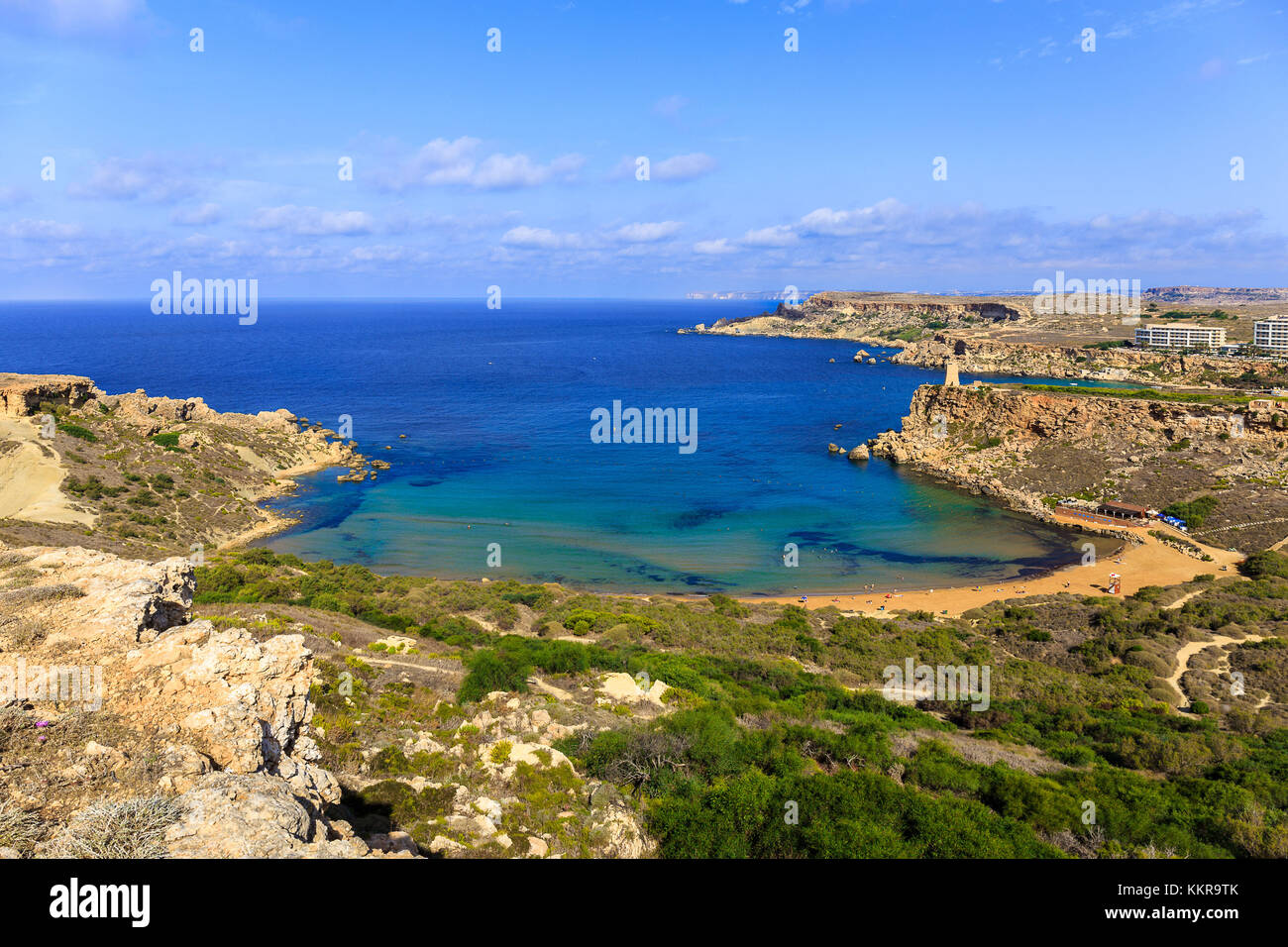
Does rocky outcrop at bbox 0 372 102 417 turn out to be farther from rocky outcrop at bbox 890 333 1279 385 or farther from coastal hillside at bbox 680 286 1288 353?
coastal hillside at bbox 680 286 1288 353

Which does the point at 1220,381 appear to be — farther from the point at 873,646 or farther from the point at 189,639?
the point at 189,639

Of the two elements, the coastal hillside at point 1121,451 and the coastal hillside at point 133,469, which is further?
the coastal hillside at point 1121,451

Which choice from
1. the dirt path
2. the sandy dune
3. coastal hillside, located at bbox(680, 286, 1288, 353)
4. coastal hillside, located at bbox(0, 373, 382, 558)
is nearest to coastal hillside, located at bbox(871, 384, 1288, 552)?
the dirt path

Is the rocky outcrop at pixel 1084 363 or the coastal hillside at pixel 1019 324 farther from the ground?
the coastal hillside at pixel 1019 324

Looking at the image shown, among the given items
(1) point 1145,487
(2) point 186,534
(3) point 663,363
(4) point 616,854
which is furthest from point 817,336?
(4) point 616,854

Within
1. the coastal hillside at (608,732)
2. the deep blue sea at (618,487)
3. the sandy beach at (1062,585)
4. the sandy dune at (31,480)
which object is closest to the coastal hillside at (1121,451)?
the sandy beach at (1062,585)

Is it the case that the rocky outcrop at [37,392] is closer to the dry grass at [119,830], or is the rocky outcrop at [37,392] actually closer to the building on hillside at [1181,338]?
the dry grass at [119,830]
